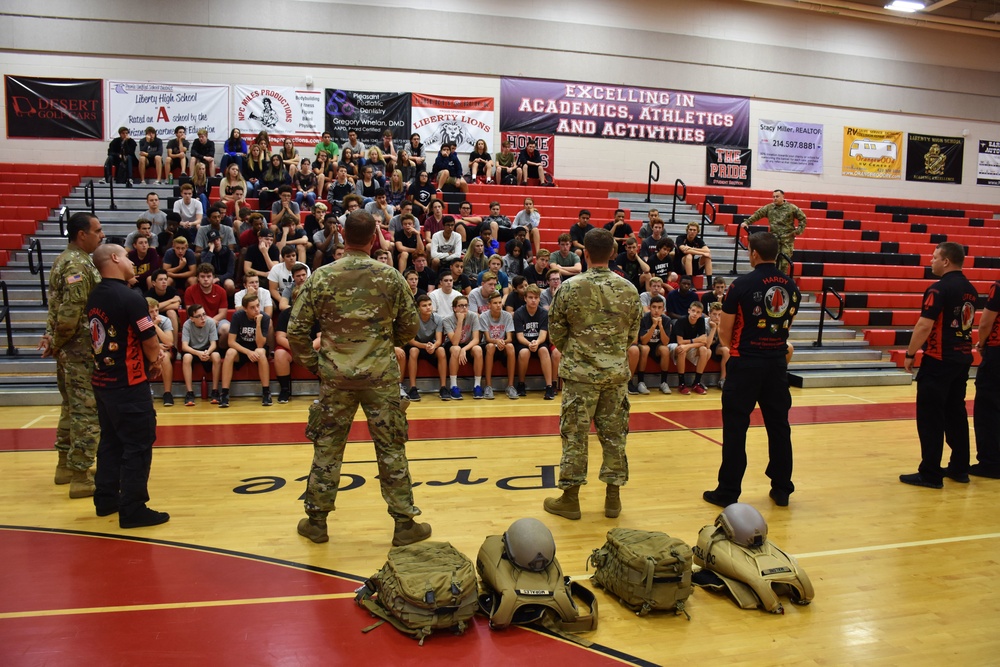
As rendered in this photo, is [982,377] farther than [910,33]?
No

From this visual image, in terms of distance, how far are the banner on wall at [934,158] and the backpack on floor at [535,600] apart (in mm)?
20984

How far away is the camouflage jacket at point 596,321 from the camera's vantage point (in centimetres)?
491

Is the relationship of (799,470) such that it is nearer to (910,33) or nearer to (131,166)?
(131,166)

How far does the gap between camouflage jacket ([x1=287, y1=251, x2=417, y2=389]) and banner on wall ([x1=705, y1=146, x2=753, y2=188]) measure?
16.3 meters

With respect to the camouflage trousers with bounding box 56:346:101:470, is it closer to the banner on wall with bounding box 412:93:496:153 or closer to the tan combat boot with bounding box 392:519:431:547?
the tan combat boot with bounding box 392:519:431:547

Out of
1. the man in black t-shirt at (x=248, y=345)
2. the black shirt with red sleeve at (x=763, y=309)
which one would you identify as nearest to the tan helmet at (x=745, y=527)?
the black shirt with red sleeve at (x=763, y=309)

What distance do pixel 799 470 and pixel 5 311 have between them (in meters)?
9.25

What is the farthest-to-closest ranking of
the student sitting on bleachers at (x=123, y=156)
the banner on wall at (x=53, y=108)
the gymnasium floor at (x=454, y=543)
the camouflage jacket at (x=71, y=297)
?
1. the banner on wall at (x=53, y=108)
2. the student sitting on bleachers at (x=123, y=156)
3. the camouflage jacket at (x=71, y=297)
4. the gymnasium floor at (x=454, y=543)

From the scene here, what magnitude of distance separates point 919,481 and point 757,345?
2.18m

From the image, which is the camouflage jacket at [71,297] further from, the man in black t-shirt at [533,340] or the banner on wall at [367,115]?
the banner on wall at [367,115]

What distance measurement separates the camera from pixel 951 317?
5922 millimetres

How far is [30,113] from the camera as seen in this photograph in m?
A: 15.4

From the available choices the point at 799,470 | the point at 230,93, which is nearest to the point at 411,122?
the point at 230,93

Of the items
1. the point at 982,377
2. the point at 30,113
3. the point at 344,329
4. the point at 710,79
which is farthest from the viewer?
the point at 710,79
